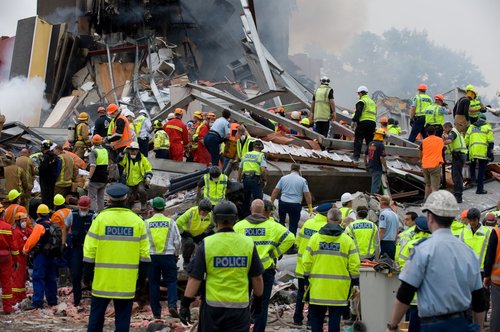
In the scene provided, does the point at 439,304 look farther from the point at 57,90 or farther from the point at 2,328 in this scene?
the point at 57,90

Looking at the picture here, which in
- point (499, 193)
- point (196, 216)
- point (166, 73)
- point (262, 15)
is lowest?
point (196, 216)

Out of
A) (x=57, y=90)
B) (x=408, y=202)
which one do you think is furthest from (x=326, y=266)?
(x=57, y=90)

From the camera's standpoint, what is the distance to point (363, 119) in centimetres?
1794

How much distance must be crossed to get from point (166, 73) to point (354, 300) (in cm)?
1898

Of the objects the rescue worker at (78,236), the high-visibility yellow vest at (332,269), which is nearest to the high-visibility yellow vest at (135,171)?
the rescue worker at (78,236)

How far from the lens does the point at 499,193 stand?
17984 mm

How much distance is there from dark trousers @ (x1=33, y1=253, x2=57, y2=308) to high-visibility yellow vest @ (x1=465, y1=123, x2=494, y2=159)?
8.66 meters

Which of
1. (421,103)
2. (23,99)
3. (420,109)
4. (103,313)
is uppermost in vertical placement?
(23,99)

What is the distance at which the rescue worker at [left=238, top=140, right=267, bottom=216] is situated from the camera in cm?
1490

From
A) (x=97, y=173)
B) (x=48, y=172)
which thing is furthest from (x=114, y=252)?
(x=48, y=172)

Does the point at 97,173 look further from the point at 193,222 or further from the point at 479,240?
the point at 479,240

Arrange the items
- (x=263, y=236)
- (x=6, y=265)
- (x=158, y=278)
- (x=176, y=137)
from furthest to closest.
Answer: (x=176, y=137), (x=6, y=265), (x=158, y=278), (x=263, y=236)

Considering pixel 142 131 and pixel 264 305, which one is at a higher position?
pixel 142 131

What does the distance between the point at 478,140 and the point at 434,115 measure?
138cm
